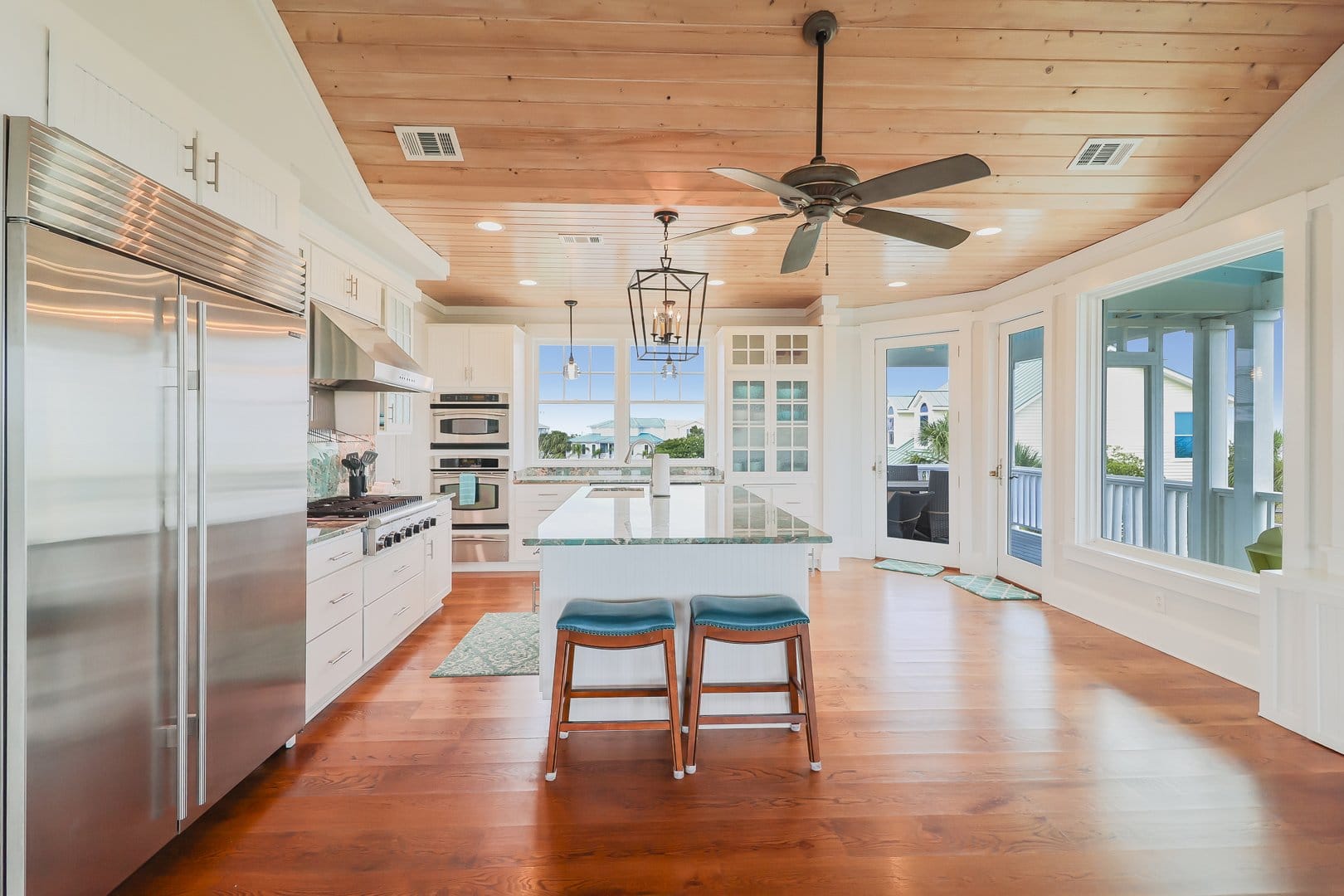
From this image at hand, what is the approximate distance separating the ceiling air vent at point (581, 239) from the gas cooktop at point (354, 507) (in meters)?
1.93

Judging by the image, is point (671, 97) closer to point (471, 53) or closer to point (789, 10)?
point (789, 10)

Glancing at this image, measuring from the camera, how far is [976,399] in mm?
5527

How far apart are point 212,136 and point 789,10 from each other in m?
2.11

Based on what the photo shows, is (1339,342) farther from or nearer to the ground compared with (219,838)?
farther from the ground

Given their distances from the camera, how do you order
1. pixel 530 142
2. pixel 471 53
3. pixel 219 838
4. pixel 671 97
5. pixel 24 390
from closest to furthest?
pixel 24 390 < pixel 219 838 < pixel 471 53 < pixel 671 97 < pixel 530 142

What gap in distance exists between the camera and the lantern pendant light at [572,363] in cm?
557

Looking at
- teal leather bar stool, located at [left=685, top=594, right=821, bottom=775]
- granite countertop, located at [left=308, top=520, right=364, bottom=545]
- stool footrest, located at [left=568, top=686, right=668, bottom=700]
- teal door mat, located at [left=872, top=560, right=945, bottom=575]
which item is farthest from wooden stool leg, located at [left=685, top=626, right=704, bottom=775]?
teal door mat, located at [left=872, top=560, right=945, bottom=575]

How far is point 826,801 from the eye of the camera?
212 centimetres

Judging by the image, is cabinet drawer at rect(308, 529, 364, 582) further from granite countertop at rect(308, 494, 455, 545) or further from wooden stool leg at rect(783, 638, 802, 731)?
wooden stool leg at rect(783, 638, 802, 731)

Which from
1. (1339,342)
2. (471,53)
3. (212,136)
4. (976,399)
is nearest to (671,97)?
(471,53)

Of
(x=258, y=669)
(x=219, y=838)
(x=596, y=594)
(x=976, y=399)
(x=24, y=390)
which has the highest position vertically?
(x=976, y=399)

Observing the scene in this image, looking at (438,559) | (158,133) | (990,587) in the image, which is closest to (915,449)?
(990,587)

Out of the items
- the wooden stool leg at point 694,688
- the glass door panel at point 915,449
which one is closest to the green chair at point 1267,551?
the glass door panel at point 915,449

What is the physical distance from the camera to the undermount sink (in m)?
3.74
